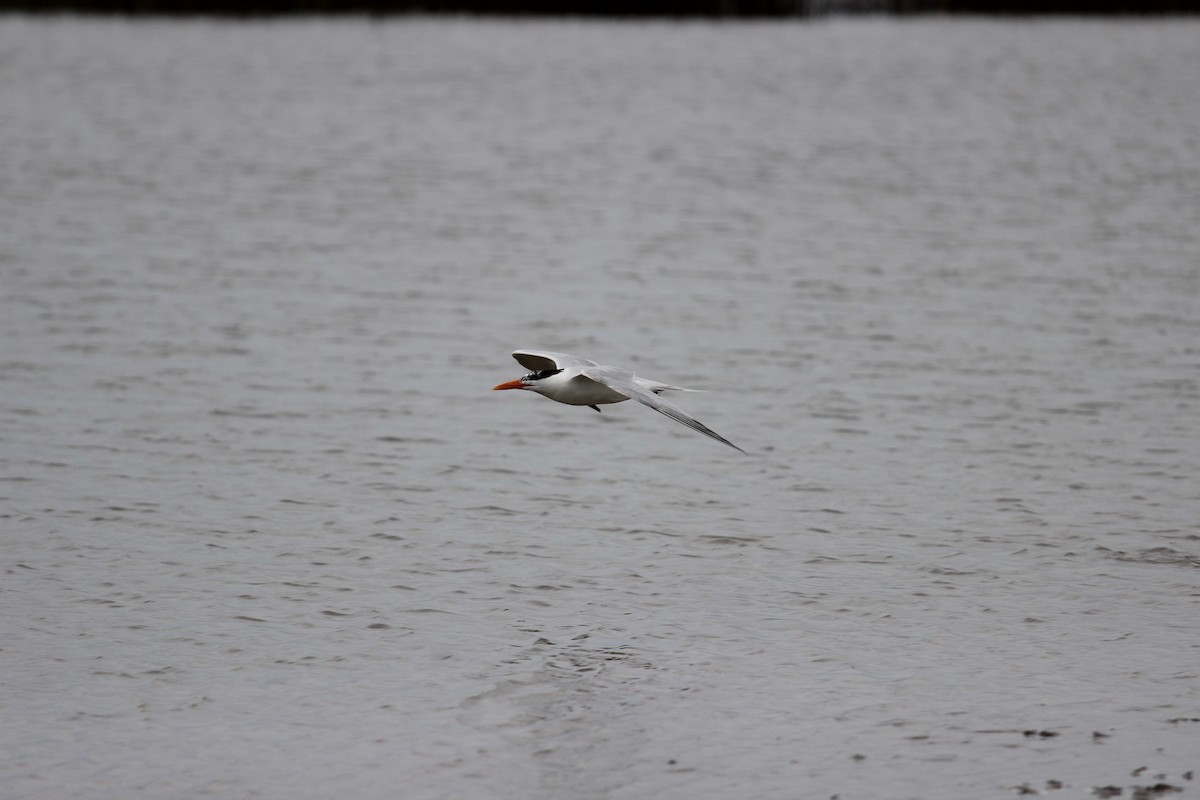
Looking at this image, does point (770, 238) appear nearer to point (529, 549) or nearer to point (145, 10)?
point (529, 549)

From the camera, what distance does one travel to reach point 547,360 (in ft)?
46.3

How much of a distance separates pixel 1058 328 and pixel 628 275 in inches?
335

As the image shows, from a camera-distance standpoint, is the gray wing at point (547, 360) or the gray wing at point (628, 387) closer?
the gray wing at point (628, 387)

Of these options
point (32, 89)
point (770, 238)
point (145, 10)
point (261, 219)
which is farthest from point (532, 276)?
point (145, 10)

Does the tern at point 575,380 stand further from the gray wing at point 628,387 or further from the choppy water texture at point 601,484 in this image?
the choppy water texture at point 601,484

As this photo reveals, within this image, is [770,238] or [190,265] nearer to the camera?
[190,265]

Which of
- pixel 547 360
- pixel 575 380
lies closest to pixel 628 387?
pixel 575 380

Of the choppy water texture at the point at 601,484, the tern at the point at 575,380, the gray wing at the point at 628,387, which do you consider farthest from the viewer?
the tern at the point at 575,380

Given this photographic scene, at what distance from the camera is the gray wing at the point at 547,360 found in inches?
549

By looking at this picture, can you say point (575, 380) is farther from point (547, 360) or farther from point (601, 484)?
point (601, 484)

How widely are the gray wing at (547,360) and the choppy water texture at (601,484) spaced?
6.33ft

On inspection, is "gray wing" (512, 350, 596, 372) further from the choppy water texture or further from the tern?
the choppy water texture

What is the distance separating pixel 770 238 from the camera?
109 ft

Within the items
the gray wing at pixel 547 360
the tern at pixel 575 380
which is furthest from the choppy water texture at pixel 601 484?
the gray wing at pixel 547 360
